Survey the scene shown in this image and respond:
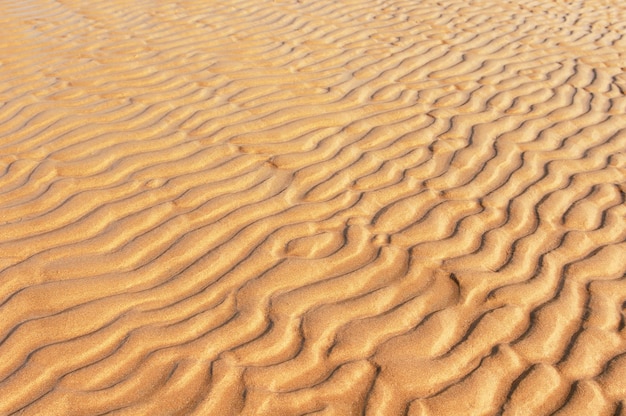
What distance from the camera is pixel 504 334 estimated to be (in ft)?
9.61

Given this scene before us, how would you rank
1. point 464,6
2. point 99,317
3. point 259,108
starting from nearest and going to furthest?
point 99,317, point 259,108, point 464,6

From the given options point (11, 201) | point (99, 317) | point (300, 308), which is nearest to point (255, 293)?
point (300, 308)

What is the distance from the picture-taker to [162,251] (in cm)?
338

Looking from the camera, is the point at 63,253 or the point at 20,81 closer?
the point at 63,253

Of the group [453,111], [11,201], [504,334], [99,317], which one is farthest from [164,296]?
[453,111]

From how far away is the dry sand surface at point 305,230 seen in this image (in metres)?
2.66

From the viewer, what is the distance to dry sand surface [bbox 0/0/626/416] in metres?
2.66

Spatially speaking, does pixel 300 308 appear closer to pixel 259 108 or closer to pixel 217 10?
pixel 259 108

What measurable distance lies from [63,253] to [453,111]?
3.19 meters

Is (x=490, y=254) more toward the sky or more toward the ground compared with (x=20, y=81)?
more toward the ground

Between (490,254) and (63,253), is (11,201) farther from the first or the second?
(490,254)

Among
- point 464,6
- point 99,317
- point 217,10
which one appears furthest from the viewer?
point 464,6

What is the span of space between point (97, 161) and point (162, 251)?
1.13 meters

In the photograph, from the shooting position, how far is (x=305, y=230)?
362 cm
